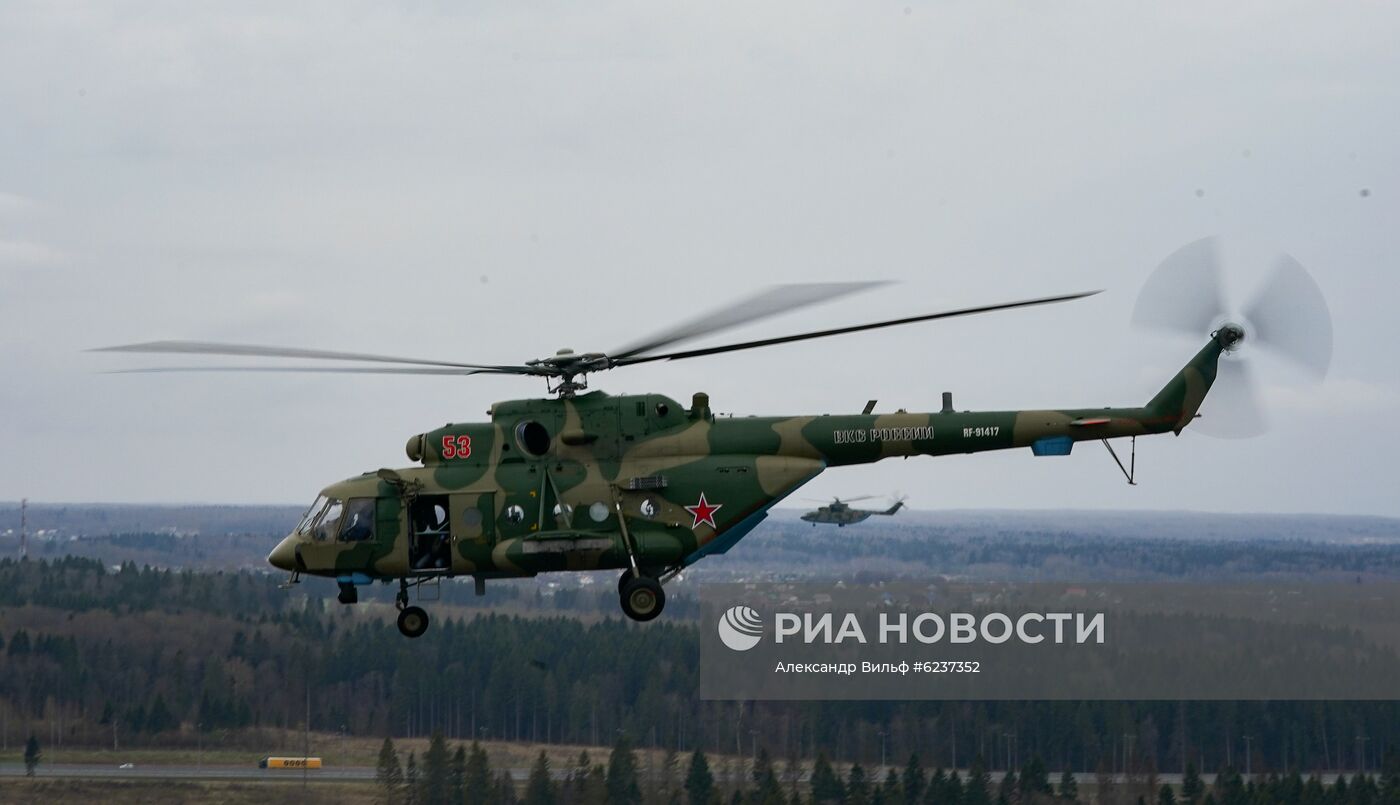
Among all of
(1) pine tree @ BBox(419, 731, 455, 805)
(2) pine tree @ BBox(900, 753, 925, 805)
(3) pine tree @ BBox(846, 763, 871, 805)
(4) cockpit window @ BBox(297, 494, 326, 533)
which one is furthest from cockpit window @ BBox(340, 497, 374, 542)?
(1) pine tree @ BBox(419, 731, 455, 805)

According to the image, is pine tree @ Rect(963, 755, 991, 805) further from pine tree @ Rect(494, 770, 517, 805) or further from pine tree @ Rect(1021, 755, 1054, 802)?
pine tree @ Rect(494, 770, 517, 805)

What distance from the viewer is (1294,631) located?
9088cm

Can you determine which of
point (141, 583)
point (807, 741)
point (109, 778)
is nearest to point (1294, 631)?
point (807, 741)

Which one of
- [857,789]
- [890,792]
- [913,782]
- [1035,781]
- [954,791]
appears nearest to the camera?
[857,789]

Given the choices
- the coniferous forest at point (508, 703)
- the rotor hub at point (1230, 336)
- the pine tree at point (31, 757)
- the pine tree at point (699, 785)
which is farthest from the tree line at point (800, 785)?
the rotor hub at point (1230, 336)

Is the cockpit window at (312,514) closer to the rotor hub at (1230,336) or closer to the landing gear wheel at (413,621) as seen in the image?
the landing gear wheel at (413,621)

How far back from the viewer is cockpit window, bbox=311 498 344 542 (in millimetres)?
32781

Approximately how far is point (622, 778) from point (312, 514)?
294ft

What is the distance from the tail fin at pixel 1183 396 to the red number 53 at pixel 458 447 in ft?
41.3

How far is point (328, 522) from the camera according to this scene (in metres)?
32.9

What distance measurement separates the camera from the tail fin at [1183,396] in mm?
33469

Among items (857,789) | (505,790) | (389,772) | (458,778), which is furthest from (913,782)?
(389,772)

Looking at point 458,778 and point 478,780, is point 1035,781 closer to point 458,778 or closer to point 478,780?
point 478,780

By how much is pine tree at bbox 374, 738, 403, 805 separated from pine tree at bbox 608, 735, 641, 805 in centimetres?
1457
